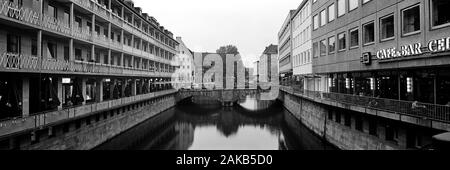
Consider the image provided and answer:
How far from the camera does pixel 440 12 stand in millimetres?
14953

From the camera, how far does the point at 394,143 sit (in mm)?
16781

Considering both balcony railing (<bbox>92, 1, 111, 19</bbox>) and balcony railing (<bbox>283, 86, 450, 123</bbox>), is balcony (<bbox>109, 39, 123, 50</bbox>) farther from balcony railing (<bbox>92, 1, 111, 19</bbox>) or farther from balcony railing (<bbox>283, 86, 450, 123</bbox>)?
balcony railing (<bbox>283, 86, 450, 123</bbox>)

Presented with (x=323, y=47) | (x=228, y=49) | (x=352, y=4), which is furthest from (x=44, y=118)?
(x=228, y=49)

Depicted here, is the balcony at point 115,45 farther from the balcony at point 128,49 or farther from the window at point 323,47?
the window at point 323,47

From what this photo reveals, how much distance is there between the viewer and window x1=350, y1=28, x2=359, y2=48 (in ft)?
79.4

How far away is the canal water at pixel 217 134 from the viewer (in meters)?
28.6

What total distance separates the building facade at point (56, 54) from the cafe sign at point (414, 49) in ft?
73.0

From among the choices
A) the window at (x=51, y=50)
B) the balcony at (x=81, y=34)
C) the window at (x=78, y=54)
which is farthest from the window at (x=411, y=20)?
the window at (x=78, y=54)

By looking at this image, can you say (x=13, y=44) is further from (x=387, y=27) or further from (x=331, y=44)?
(x=331, y=44)

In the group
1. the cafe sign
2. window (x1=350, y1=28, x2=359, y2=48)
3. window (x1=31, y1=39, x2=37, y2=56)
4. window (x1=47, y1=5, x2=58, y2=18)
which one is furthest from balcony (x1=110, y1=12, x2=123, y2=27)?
the cafe sign

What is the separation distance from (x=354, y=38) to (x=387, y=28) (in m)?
4.83
